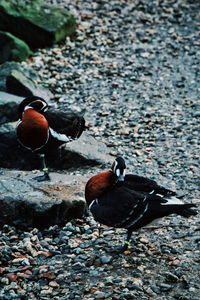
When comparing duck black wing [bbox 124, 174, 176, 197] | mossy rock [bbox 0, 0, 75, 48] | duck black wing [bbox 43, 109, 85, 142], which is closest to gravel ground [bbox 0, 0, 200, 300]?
mossy rock [bbox 0, 0, 75, 48]

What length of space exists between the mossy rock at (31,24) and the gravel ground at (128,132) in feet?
1.10

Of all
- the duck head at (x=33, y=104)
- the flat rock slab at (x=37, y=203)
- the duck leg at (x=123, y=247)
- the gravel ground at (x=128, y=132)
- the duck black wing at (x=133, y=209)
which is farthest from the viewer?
the duck head at (x=33, y=104)

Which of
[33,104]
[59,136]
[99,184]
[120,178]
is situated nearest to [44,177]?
[59,136]

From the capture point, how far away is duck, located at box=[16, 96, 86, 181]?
22.4 feet

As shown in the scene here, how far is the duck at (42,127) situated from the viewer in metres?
6.82

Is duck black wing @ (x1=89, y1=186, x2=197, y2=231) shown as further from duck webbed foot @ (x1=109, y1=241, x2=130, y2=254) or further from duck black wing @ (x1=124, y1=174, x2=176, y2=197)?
duck webbed foot @ (x1=109, y1=241, x2=130, y2=254)

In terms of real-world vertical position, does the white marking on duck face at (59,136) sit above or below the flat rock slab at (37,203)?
above

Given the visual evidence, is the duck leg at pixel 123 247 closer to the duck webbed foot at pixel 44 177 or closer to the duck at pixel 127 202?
the duck at pixel 127 202

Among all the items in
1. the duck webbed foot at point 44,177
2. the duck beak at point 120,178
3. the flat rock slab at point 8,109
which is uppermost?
the duck beak at point 120,178

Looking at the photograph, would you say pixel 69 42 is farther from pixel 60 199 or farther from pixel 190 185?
pixel 60 199

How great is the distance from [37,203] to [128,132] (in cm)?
319

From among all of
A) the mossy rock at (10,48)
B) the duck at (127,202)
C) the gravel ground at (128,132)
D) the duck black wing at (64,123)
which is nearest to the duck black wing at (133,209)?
the duck at (127,202)

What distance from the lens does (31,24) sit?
1225 centimetres

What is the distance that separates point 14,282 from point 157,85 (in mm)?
6418
